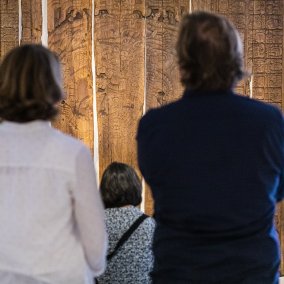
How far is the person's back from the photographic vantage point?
1.29m

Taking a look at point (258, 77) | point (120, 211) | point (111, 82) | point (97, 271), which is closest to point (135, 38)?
point (111, 82)

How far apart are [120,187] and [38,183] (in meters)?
0.69

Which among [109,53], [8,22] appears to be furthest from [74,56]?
[8,22]

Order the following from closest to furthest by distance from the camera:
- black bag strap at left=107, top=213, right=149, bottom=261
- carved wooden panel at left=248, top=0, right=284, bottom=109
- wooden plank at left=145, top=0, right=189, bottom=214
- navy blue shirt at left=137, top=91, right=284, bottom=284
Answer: navy blue shirt at left=137, top=91, right=284, bottom=284 < black bag strap at left=107, top=213, right=149, bottom=261 < wooden plank at left=145, top=0, right=189, bottom=214 < carved wooden panel at left=248, top=0, right=284, bottom=109

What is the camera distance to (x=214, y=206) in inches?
50.7

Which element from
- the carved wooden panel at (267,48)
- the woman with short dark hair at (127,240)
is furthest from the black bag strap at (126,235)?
the carved wooden panel at (267,48)

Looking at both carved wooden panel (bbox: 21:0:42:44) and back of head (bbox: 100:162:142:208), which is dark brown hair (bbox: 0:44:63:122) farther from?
carved wooden panel (bbox: 21:0:42:44)

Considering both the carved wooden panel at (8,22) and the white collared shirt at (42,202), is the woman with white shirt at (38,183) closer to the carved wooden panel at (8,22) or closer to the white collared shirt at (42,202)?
the white collared shirt at (42,202)

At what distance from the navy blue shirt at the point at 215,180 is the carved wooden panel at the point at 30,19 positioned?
1488 mm

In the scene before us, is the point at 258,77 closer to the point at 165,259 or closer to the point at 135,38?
the point at 135,38

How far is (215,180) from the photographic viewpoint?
50.6 inches

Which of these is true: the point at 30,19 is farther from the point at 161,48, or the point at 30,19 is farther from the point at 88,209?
the point at 88,209

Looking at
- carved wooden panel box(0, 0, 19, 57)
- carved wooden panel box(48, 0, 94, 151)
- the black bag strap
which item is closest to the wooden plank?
carved wooden panel box(48, 0, 94, 151)

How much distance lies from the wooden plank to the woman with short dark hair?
911 mm
